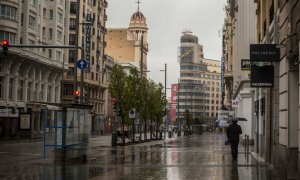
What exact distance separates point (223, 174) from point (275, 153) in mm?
2688

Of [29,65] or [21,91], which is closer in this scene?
[21,91]

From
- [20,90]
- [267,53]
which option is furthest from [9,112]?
[267,53]

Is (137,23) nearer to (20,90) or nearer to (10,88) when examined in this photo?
(20,90)

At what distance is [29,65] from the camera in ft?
233

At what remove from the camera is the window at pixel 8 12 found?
208ft

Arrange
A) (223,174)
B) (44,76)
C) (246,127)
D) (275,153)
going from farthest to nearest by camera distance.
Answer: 1. (44,76)
2. (246,127)
3. (275,153)
4. (223,174)

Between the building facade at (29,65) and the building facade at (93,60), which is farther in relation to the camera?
the building facade at (93,60)

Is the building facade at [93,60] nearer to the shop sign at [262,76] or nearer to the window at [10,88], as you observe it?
the window at [10,88]

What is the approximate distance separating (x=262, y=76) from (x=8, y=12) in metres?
48.4

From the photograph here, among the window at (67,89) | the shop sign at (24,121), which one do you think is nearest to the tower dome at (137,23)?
the window at (67,89)

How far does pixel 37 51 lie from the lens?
73688 mm

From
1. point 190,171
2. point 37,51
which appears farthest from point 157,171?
point 37,51

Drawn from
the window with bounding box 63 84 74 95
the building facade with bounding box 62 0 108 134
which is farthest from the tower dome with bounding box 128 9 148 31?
the window with bounding box 63 84 74 95

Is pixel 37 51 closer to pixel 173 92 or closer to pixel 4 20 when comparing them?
pixel 4 20
